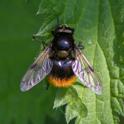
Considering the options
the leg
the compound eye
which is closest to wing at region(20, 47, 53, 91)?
the compound eye

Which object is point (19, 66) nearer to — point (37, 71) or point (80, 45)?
point (37, 71)

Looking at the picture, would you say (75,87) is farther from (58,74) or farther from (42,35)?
(42,35)

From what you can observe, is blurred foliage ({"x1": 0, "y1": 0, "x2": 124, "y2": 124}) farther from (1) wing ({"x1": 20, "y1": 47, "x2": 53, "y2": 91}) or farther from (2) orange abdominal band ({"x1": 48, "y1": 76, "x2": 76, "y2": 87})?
(1) wing ({"x1": 20, "y1": 47, "x2": 53, "y2": 91})

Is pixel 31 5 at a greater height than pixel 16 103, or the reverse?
pixel 31 5

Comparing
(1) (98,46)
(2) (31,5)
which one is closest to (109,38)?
(1) (98,46)

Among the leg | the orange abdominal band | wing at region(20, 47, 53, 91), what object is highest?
the leg

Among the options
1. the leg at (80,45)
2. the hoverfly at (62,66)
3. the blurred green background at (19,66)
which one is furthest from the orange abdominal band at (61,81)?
the blurred green background at (19,66)

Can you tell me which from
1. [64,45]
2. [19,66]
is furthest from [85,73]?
[19,66]
